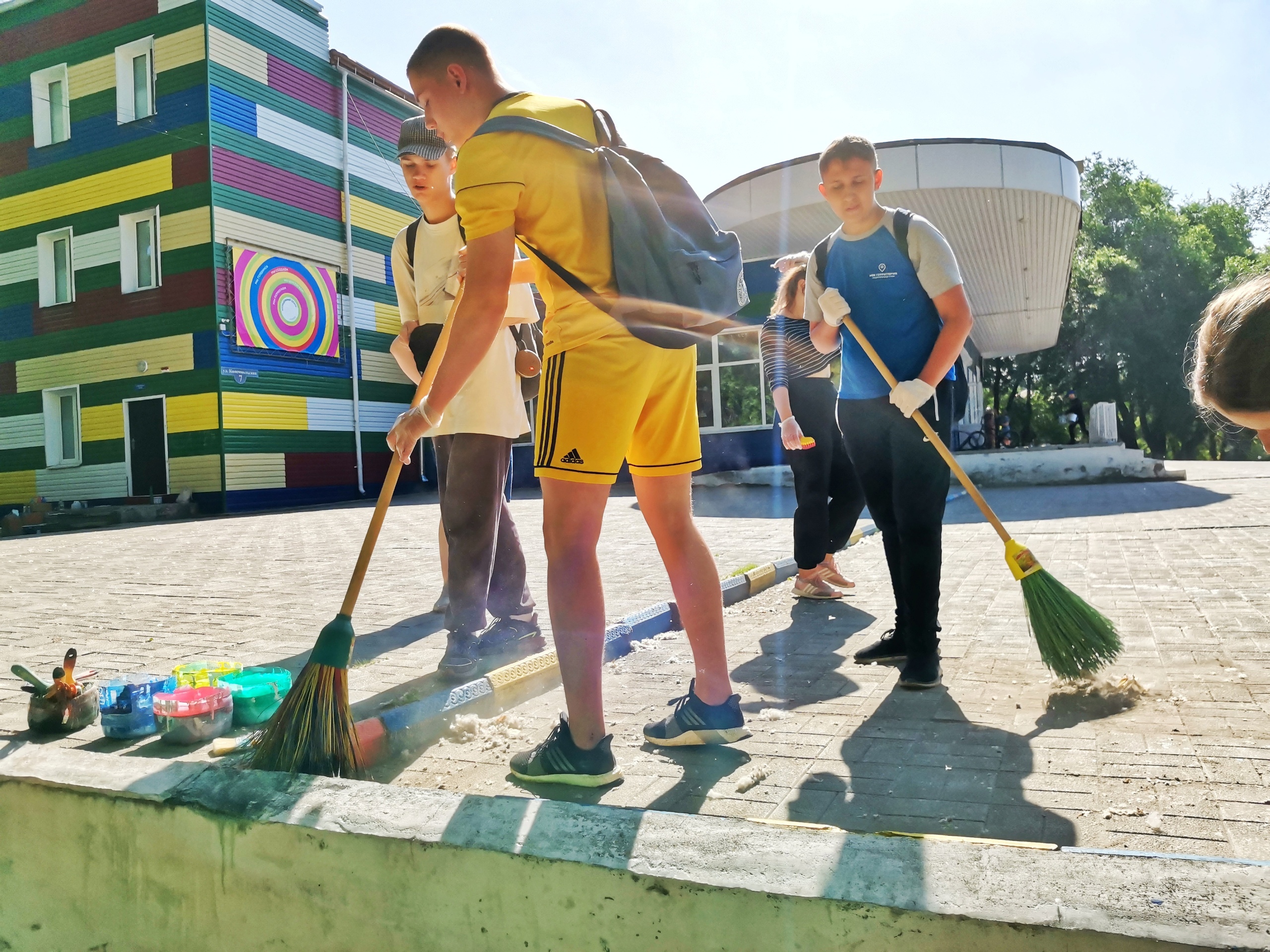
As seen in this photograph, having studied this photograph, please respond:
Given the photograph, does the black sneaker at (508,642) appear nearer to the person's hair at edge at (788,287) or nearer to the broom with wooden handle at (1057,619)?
the broom with wooden handle at (1057,619)

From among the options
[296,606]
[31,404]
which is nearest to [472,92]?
[296,606]

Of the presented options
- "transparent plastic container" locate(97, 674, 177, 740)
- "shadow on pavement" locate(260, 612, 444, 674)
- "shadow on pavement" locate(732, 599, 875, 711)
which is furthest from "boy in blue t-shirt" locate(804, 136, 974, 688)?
"transparent plastic container" locate(97, 674, 177, 740)

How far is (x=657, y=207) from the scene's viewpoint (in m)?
2.55

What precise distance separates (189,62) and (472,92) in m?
19.3

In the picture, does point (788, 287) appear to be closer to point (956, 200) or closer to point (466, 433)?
point (466, 433)

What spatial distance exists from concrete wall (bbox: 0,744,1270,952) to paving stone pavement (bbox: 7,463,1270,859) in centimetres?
55

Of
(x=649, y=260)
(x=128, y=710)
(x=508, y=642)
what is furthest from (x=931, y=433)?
(x=128, y=710)

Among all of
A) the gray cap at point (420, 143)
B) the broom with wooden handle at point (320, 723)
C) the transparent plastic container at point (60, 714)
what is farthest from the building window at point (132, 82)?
the broom with wooden handle at point (320, 723)

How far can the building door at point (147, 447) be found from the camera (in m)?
19.3

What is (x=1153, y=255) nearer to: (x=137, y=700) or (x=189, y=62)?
(x=189, y=62)

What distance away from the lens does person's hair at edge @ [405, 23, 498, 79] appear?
2.71m

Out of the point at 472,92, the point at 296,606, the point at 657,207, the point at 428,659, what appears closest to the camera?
the point at 657,207

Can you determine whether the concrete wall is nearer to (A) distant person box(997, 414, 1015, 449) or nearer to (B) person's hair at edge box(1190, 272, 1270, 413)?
(B) person's hair at edge box(1190, 272, 1270, 413)

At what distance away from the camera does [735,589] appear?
18.3ft
